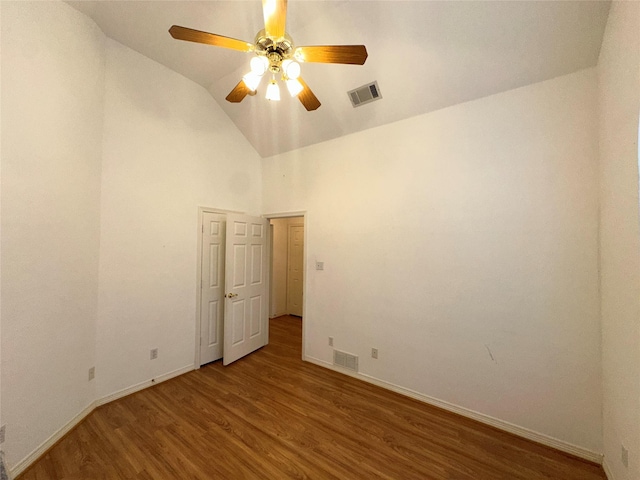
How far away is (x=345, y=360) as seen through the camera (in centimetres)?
300

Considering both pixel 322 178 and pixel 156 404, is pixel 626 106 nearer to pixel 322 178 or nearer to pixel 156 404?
pixel 322 178

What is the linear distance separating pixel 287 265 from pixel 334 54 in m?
4.59

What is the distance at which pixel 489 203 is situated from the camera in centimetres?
220

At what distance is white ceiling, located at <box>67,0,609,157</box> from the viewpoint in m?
1.74

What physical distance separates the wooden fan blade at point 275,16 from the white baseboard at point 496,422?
327 cm

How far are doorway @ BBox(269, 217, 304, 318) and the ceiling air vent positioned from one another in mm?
3067

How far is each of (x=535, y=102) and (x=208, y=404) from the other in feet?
13.3

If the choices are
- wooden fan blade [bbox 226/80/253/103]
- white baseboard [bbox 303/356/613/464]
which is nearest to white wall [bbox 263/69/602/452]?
white baseboard [bbox 303/356/613/464]

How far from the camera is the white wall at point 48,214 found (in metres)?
1.57

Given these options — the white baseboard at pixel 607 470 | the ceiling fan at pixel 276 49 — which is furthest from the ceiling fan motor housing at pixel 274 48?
the white baseboard at pixel 607 470

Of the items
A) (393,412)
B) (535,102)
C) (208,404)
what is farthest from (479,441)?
(535,102)

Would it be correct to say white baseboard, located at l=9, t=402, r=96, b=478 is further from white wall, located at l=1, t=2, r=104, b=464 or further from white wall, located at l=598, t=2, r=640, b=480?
white wall, located at l=598, t=2, r=640, b=480

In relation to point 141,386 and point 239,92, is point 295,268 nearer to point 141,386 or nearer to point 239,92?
point 141,386

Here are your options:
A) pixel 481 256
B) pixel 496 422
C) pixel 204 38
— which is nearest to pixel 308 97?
pixel 204 38
